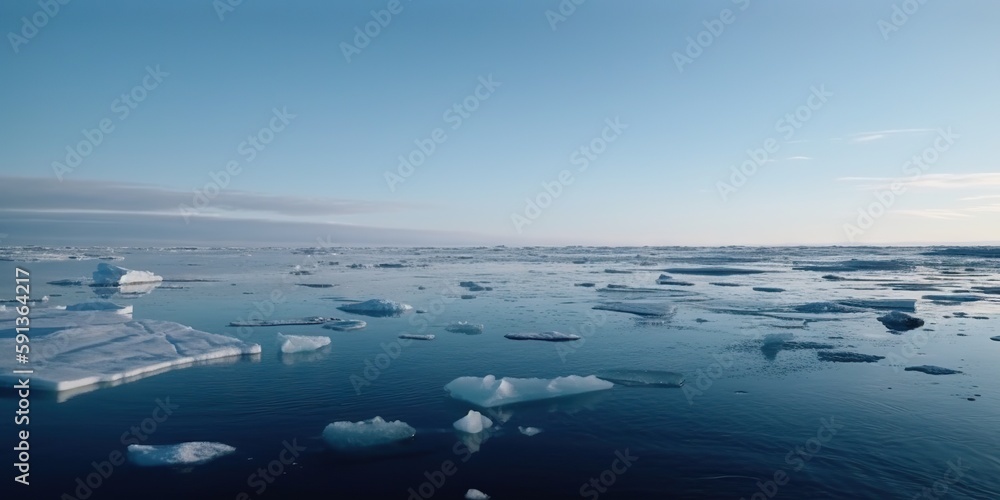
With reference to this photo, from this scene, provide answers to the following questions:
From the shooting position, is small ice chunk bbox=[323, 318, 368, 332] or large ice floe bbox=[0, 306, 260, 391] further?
small ice chunk bbox=[323, 318, 368, 332]

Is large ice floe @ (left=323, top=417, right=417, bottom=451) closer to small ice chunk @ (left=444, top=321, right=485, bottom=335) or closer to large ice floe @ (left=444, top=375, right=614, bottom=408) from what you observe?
large ice floe @ (left=444, top=375, right=614, bottom=408)

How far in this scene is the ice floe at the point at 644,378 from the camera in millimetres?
8633

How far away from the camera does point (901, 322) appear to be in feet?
45.4

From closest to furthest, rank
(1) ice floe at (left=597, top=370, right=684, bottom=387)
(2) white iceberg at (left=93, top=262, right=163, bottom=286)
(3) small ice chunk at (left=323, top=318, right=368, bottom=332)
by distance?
1. (1) ice floe at (left=597, top=370, right=684, bottom=387)
2. (3) small ice chunk at (left=323, top=318, right=368, bottom=332)
3. (2) white iceberg at (left=93, top=262, right=163, bottom=286)

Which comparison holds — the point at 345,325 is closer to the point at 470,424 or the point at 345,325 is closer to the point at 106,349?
the point at 106,349

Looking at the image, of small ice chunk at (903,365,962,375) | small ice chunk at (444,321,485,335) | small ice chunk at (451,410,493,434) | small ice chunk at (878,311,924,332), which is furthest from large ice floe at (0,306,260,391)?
small ice chunk at (878,311,924,332)

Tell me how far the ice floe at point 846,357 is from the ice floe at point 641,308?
527 centimetres

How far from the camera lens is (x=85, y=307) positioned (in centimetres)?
1500

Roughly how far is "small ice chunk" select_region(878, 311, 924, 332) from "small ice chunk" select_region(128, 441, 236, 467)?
14581 millimetres

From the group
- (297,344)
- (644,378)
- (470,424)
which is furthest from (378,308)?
(470,424)

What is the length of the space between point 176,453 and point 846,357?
35.1 feet

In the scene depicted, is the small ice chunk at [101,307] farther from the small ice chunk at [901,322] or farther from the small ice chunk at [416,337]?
the small ice chunk at [901,322]

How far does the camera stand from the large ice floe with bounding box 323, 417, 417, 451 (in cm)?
620

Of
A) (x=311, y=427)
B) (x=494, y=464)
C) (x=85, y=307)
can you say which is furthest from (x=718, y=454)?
(x=85, y=307)
